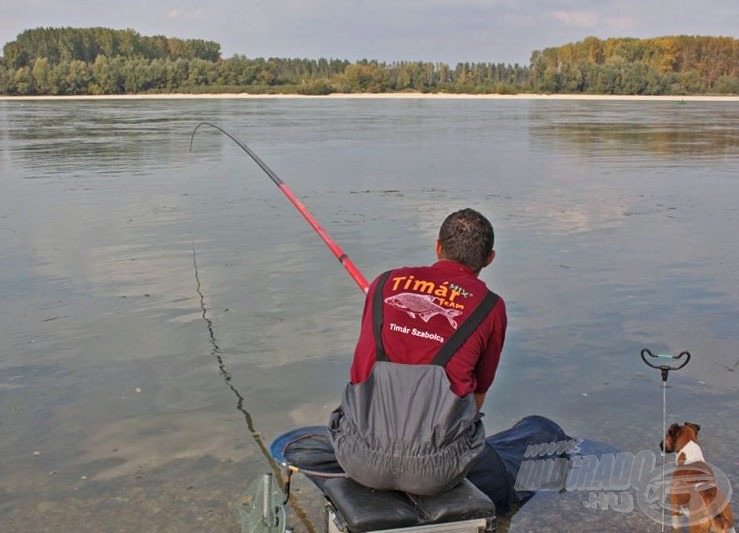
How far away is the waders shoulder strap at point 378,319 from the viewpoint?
9.95 feet

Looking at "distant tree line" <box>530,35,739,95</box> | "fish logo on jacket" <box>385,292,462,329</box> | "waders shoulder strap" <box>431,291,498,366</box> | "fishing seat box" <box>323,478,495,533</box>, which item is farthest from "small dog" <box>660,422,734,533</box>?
"distant tree line" <box>530,35,739,95</box>

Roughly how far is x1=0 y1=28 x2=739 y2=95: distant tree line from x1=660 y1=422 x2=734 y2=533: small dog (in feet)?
361

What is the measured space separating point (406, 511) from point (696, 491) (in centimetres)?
130

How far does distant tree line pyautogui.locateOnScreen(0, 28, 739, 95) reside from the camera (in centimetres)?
11500

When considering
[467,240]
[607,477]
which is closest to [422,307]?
[467,240]

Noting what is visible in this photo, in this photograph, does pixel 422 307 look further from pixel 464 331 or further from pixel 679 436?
pixel 679 436

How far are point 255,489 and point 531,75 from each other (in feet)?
427

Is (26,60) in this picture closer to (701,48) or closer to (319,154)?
(701,48)

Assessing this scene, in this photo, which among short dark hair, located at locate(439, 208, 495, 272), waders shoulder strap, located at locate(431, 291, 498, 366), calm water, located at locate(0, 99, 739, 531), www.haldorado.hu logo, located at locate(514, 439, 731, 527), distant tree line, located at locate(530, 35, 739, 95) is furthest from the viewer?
distant tree line, located at locate(530, 35, 739, 95)

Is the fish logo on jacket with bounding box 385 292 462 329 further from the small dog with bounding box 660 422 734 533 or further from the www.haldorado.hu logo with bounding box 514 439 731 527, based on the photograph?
the www.haldorado.hu logo with bounding box 514 439 731 527

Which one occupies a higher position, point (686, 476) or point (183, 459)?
point (686, 476)

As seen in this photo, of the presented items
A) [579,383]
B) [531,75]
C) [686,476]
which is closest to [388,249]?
[579,383]

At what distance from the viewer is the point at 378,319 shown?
307 cm

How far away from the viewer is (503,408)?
17.8 feet
